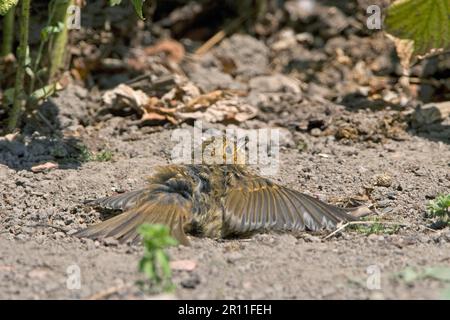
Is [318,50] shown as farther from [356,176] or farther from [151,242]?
[151,242]

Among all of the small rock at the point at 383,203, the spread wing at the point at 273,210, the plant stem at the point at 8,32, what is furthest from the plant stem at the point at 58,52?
the small rock at the point at 383,203

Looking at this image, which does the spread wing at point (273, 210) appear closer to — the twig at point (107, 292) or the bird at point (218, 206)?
the bird at point (218, 206)

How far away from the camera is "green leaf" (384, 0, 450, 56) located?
6.21m

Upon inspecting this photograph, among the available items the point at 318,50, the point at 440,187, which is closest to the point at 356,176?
the point at 440,187

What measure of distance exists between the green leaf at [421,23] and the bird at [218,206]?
1.91 metres

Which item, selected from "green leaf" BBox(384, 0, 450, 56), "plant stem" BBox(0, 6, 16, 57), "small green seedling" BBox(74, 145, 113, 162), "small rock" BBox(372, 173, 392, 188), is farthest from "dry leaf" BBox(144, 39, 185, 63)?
"small rock" BBox(372, 173, 392, 188)

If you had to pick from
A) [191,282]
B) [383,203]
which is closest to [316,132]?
[383,203]

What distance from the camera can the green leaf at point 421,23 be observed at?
6.21 meters

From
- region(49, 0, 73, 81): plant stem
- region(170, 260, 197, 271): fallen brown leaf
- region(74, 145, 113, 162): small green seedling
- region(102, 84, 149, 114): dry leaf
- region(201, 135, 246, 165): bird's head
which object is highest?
region(49, 0, 73, 81): plant stem

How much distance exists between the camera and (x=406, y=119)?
656 cm

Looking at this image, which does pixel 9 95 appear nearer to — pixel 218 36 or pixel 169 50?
pixel 169 50

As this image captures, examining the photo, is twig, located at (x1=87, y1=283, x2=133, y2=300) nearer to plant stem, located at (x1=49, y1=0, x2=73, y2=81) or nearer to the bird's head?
the bird's head

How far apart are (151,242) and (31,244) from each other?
1.19m

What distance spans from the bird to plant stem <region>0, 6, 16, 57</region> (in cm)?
214
